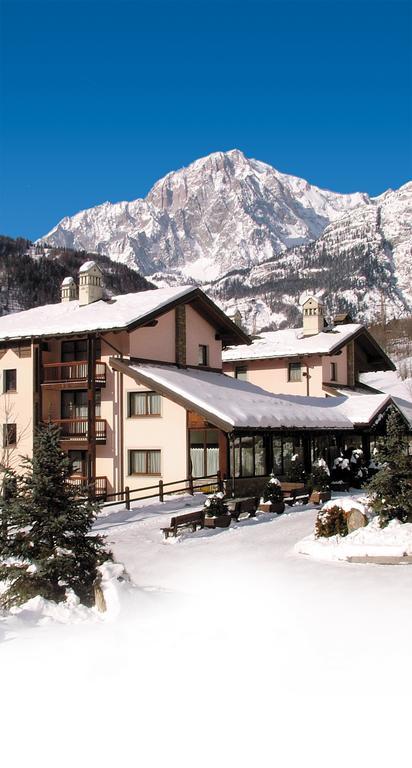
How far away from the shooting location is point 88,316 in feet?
113

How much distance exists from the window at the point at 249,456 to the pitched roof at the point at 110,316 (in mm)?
6885

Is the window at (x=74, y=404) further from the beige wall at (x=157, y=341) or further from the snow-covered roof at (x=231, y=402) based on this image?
the beige wall at (x=157, y=341)

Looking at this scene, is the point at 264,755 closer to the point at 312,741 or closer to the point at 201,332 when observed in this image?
the point at 312,741

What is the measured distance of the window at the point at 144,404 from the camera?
100 feet

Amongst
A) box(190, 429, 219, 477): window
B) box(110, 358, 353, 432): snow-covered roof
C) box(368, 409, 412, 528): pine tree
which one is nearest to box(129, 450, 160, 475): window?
box(190, 429, 219, 477): window

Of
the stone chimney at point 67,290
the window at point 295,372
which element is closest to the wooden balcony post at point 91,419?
the stone chimney at point 67,290

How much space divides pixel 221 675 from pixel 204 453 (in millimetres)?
21317

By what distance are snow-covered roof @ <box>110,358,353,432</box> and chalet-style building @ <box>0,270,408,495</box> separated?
8 cm

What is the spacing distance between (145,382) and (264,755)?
923 inches

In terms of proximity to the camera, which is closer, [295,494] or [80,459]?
[295,494]

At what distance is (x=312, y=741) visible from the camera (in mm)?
7270

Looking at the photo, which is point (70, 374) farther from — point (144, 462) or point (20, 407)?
point (144, 462)

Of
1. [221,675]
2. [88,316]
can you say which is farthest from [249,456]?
[221,675]

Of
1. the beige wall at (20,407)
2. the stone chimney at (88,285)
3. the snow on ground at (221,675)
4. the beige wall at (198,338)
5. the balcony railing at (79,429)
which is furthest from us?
the stone chimney at (88,285)
